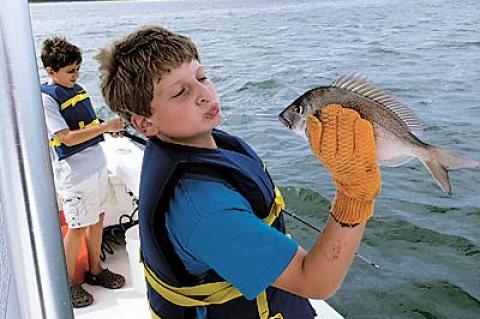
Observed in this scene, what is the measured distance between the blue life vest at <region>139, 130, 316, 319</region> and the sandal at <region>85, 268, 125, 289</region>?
6.26ft

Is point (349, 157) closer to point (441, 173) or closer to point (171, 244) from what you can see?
point (441, 173)

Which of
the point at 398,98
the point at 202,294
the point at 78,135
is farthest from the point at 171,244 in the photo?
the point at 78,135

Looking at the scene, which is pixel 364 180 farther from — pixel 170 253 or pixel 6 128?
pixel 6 128

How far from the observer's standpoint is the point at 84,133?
124 inches

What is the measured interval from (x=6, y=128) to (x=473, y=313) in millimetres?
4599

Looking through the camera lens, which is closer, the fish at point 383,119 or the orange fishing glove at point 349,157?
the orange fishing glove at point 349,157

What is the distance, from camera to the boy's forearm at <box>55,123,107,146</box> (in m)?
3.12

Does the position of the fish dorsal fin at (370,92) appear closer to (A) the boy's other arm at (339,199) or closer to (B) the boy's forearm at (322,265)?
(A) the boy's other arm at (339,199)

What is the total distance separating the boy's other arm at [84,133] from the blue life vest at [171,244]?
66.2 inches

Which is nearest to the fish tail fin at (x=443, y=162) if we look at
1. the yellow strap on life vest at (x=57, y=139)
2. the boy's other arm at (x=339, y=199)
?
the boy's other arm at (x=339, y=199)

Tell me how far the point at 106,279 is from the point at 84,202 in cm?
48

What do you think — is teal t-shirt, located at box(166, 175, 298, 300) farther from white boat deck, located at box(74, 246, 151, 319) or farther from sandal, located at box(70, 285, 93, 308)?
sandal, located at box(70, 285, 93, 308)

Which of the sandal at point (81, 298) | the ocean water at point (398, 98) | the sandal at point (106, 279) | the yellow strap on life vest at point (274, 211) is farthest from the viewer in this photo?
the ocean water at point (398, 98)

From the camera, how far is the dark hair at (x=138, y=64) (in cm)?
142
